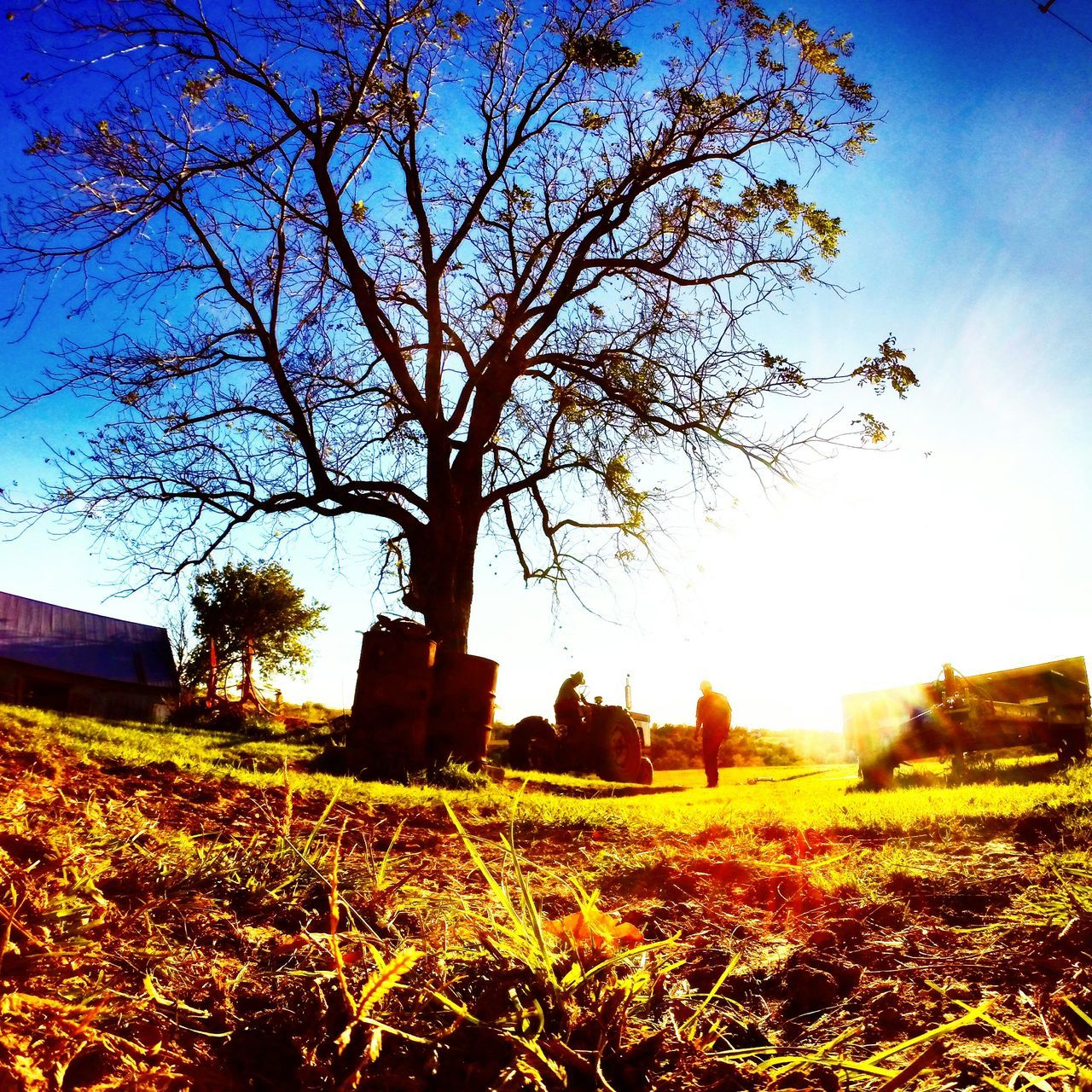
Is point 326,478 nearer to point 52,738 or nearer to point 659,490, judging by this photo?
point 659,490

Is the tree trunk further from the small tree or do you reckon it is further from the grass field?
the small tree

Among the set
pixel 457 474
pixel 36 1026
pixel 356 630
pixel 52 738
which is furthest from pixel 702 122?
pixel 36 1026

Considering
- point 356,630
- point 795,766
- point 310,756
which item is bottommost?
point 795,766

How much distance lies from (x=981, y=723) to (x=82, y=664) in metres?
A: 25.3

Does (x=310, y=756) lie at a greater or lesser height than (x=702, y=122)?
lesser

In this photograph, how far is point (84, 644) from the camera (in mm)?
24188

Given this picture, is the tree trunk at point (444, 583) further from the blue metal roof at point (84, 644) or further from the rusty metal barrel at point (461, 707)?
the blue metal roof at point (84, 644)

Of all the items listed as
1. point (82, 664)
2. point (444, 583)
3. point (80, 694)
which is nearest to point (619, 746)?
point (444, 583)

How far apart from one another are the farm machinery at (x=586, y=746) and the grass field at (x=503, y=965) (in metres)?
10.8

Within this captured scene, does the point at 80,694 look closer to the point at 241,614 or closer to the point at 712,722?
the point at 241,614

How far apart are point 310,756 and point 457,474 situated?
215 inches

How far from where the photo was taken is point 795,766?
1984 centimetres

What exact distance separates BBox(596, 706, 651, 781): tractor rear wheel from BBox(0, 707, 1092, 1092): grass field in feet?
35.3

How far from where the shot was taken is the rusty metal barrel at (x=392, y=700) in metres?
7.79
